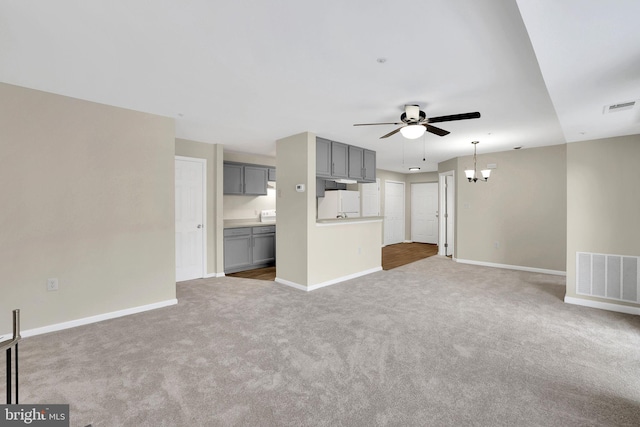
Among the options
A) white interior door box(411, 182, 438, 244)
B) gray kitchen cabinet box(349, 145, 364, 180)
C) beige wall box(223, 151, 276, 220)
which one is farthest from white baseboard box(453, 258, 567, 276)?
beige wall box(223, 151, 276, 220)

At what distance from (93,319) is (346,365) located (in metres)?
2.88

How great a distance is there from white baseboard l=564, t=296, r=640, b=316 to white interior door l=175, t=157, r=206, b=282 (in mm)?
5676

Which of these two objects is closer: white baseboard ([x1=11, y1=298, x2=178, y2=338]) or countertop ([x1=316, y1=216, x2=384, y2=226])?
white baseboard ([x1=11, y1=298, x2=178, y2=338])

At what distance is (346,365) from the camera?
2.41 metres

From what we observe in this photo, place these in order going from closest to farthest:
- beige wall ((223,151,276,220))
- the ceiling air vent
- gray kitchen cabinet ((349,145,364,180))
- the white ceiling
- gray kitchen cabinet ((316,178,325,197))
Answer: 1. the white ceiling
2. the ceiling air vent
3. gray kitchen cabinet ((349,145,364,180))
4. beige wall ((223,151,276,220))
5. gray kitchen cabinet ((316,178,325,197))

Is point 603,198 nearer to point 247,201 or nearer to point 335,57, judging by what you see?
point 335,57

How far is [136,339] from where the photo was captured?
2875mm

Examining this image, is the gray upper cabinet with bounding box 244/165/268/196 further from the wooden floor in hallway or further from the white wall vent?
the white wall vent

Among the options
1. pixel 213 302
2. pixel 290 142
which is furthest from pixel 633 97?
pixel 213 302

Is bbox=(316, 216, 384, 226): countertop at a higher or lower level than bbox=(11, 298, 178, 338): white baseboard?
higher

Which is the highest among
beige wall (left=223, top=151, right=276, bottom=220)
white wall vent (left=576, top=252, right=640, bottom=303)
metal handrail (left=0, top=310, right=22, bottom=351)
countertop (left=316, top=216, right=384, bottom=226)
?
beige wall (left=223, top=151, right=276, bottom=220)

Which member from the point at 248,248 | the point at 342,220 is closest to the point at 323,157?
the point at 342,220

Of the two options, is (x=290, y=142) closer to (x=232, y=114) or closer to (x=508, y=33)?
(x=232, y=114)

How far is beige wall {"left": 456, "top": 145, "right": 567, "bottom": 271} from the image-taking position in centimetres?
552
